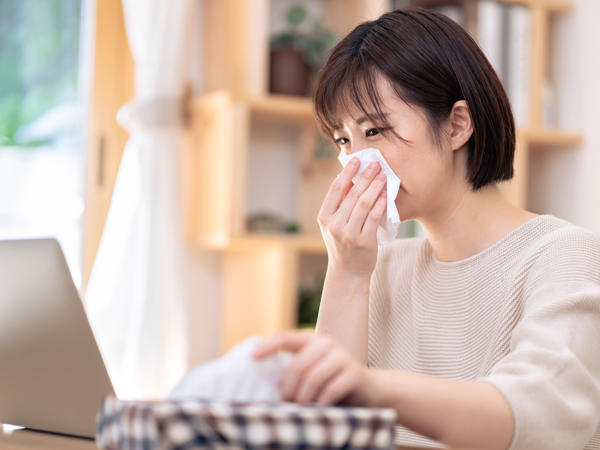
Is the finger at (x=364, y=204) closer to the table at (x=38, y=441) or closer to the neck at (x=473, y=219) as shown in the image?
the neck at (x=473, y=219)

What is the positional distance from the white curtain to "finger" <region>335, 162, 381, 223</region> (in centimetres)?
127

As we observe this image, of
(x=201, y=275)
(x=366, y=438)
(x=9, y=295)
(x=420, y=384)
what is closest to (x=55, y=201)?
(x=201, y=275)

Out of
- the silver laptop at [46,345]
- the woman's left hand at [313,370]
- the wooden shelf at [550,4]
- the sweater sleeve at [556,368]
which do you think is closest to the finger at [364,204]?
the sweater sleeve at [556,368]

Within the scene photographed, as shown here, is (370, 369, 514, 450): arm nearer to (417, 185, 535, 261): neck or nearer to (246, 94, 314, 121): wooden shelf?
(417, 185, 535, 261): neck

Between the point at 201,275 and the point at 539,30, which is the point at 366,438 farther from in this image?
the point at 539,30

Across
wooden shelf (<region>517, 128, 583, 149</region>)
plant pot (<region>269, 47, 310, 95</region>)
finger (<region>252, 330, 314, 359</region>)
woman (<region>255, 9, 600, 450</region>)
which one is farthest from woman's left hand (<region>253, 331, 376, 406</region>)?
wooden shelf (<region>517, 128, 583, 149</region>)

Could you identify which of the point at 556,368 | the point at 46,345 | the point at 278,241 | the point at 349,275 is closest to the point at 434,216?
the point at 349,275

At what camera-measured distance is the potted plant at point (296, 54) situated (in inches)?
101

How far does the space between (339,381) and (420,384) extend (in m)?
0.14

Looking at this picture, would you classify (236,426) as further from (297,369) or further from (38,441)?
(38,441)

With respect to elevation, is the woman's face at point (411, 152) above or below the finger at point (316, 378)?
above

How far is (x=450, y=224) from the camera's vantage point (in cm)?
128

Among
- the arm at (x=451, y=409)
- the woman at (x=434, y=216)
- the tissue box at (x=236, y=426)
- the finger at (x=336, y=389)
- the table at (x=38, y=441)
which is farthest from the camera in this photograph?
the woman at (x=434, y=216)

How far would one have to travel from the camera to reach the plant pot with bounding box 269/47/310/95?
8.36ft
